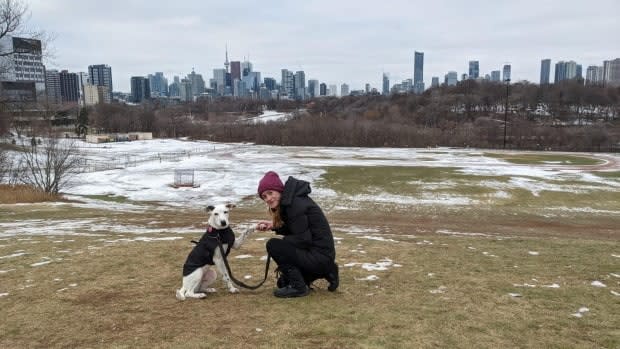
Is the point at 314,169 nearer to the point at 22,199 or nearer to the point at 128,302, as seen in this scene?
the point at 22,199

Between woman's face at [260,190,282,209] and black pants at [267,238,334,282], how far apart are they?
1.83 ft

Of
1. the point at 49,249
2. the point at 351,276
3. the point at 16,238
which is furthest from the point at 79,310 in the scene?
the point at 16,238

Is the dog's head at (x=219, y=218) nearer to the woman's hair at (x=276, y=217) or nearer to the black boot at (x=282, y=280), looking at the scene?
the woman's hair at (x=276, y=217)

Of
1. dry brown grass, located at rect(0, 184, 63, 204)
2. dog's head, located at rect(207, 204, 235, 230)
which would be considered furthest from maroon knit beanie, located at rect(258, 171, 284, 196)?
dry brown grass, located at rect(0, 184, 63, 204)

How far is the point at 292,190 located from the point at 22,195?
26505mm

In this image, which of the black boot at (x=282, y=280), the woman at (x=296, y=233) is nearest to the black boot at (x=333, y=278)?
the woman at (x=296, y=233)

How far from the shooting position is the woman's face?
6128mm

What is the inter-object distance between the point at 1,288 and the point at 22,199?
847 inches

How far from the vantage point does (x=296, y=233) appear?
6.26m

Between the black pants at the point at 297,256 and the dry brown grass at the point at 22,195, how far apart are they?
2440 centimetres

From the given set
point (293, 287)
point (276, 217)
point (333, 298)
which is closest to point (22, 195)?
point (293, 287)

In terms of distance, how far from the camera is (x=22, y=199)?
25.8 metres

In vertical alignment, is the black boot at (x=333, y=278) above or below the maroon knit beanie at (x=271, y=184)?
below

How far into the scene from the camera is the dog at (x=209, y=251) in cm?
643
